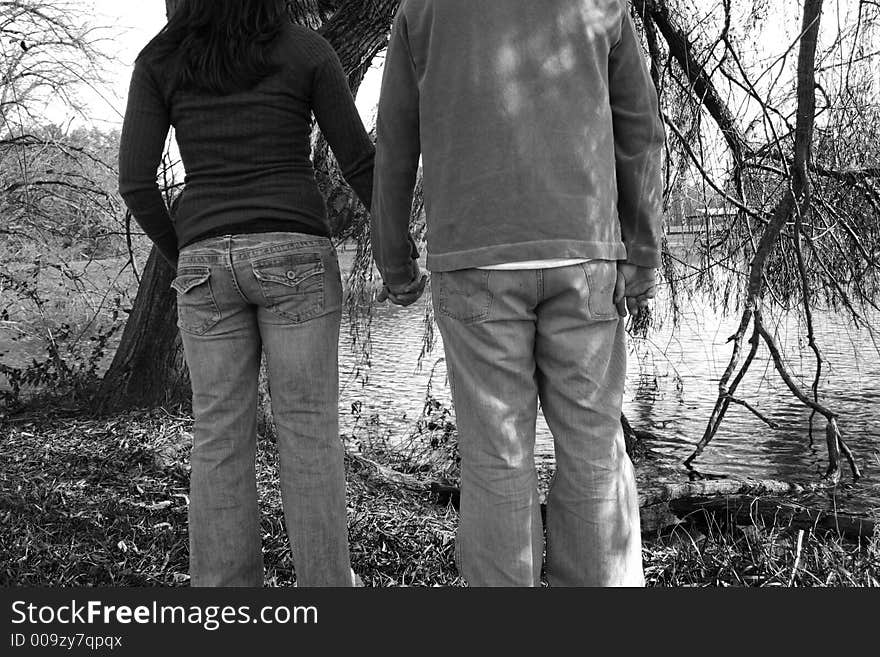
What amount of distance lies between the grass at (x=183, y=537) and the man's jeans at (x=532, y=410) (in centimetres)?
55

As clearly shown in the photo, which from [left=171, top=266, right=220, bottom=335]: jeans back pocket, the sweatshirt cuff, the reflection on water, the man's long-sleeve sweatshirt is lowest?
the reflection on water

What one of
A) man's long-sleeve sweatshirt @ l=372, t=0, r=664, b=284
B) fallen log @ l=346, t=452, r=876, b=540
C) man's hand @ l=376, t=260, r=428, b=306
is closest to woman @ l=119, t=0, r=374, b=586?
man's hand @ l=376, t=260, r=428, b=306

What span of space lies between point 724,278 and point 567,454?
6.32 ft

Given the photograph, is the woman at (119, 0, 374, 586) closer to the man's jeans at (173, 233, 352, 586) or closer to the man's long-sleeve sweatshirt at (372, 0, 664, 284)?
the man's jeans at (173, 233, 352, 586)

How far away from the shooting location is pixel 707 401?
217 inches

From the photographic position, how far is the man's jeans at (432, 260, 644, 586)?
1480mm

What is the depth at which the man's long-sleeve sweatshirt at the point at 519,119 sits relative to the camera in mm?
1439

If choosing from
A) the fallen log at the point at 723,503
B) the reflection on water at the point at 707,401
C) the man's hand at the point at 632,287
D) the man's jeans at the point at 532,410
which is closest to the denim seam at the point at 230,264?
the man's jeans at the point at 532,410

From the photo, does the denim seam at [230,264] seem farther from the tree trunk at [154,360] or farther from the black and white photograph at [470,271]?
the tree trunk at [154,360]

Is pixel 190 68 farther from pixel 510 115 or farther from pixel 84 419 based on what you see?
pixel 84 419

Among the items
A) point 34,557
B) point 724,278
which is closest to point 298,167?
point 34,557

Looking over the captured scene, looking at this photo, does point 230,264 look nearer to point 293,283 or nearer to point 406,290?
point 293,283

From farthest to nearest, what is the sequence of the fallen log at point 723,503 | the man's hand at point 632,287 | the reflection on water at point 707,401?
1. the reflection on water at point 707,401
2. the fallen log at point 723,503
3. the man's hand at point 632,287

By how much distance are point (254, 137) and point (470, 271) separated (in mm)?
503
